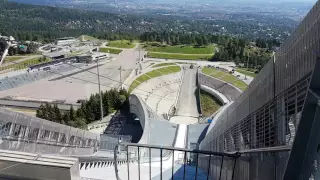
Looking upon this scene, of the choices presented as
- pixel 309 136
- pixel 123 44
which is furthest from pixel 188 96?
pixel 309 136

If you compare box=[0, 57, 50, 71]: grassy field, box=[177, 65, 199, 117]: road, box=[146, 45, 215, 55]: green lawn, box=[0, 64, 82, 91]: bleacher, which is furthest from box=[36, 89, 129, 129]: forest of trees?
box=[146, 45, 215, 55]: green lawn

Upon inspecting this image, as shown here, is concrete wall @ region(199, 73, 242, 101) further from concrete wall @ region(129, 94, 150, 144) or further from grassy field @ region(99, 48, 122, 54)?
grassy field @ region(99, 48, 122, 54)

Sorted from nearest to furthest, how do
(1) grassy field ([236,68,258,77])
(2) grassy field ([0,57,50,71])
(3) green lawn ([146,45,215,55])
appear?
(1) grassy field ([236,68,258,77]), (2) grassy field ([0,57,50,71]), (3) green lawn ([146,45,215,55])

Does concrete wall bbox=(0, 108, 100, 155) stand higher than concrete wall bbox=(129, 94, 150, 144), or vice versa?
concrete wall bbox=(0, 108, 100, 155)

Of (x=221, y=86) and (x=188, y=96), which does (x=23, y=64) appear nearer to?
(x=188, y=96)

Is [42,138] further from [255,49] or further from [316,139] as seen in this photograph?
[255,49]

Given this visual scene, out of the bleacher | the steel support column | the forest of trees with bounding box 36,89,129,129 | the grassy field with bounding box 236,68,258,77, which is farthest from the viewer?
the grassy field with bounding box 236,68,258,77
